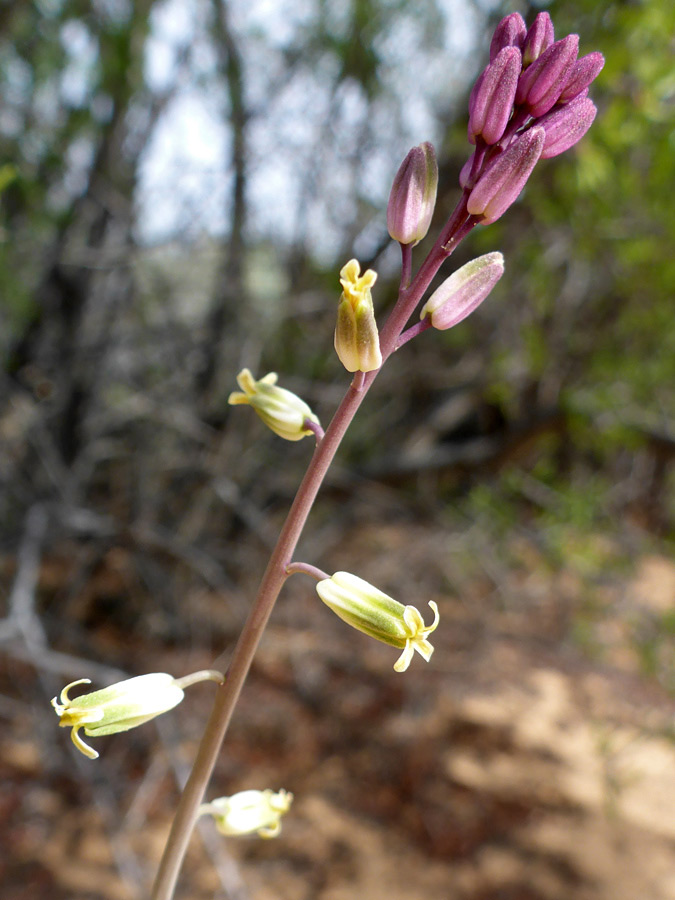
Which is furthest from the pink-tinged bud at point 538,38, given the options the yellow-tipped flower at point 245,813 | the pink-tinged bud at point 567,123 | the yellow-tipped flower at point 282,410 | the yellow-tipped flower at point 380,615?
the yellow-tipped flower at point 245,813

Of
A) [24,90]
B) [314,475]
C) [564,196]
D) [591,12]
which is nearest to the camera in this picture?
[314,475]

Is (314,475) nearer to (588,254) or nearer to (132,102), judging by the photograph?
(588,254)

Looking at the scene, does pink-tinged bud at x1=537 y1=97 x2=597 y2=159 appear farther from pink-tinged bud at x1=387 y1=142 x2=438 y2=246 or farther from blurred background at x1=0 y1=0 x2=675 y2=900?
blurred background at x1=0 y1=0 x2=675 y2=900

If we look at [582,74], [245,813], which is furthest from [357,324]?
[245,813]

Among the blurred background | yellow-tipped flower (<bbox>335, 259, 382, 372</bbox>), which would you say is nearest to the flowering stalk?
yellow-tipped flower (<bbox>335, 259, 382, 372</bbox>)

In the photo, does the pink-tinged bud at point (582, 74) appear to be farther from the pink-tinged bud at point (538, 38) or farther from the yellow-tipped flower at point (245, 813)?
the yellow-tipped flower at point (245, 813)

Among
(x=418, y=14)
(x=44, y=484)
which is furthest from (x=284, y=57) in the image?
(x=44, y=484)
